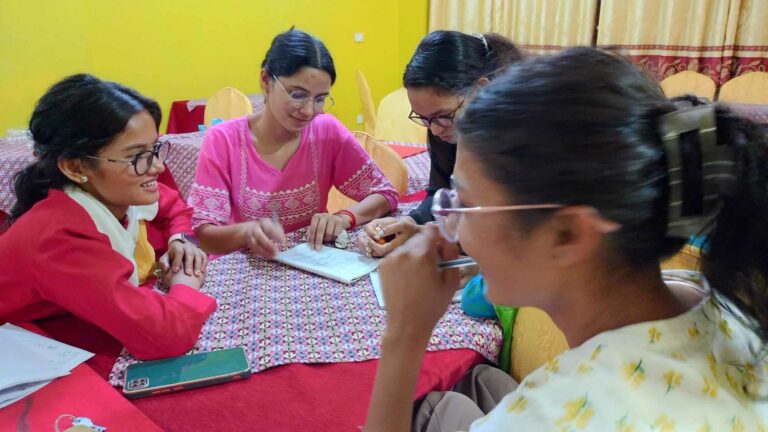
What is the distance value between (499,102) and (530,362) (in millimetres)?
644

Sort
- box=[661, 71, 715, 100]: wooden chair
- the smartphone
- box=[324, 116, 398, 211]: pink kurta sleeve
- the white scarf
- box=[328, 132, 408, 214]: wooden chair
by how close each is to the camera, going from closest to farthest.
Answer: the smartphone
the white scarf
box=[324, 116, 398, 211]: pink kurta sleeve
box=[328, 132, 408, 214]: wooden chair
box=[661, 71, 715, 100]: wooden chair

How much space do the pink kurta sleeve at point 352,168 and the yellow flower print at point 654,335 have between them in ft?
4.35

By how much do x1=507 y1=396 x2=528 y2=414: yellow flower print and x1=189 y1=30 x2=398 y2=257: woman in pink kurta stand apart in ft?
3.35

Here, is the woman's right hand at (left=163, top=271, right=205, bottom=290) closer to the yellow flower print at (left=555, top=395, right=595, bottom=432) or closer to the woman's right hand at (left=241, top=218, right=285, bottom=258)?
the woman's right hand at (left=241, top=218, right=285, bottom=258)

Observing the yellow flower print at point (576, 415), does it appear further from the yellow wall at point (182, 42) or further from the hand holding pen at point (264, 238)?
the yellow wall at point (182, 42)

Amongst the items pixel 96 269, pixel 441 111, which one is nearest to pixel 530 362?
pixel 441 111

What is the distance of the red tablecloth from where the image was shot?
857 mm

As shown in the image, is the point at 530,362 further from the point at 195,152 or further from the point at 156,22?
the point at 156,22

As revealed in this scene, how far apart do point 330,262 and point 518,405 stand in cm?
86

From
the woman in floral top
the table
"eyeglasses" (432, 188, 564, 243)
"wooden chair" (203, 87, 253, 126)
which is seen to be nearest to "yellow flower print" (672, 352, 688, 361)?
the woman in floral top

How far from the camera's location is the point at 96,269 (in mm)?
1027

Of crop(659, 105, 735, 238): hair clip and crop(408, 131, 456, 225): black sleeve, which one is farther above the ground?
crop(659, 105, 735, 238): hair clip

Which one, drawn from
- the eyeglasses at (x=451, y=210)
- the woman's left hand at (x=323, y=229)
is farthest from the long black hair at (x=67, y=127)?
the eyeglasses at (x=451, y=210)

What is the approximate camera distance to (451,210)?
0.71 meters
